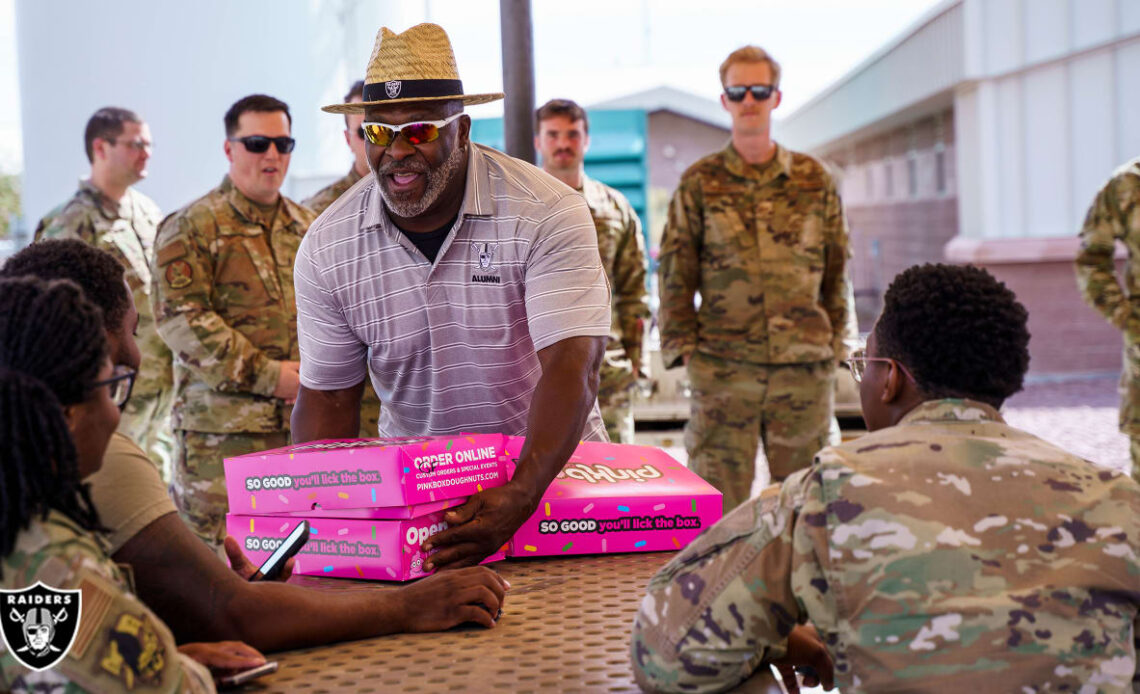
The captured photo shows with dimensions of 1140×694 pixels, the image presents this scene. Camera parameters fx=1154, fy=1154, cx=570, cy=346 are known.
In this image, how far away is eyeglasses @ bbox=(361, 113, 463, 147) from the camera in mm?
2688

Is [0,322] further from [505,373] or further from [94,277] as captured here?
[505,373]

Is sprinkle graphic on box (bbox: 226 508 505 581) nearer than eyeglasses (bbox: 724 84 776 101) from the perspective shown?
Yes

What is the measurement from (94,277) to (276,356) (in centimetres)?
282

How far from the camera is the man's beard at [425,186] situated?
8.97 ft

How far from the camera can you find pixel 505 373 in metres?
2.88

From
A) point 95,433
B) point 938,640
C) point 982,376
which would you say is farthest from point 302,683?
point 982,376

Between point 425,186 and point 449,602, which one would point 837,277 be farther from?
point 449,602

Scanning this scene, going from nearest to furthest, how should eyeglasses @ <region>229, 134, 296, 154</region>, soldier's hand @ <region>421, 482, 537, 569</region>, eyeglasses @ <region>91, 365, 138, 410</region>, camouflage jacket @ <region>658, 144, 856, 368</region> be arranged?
eyeglasses @ <region>91, 365, 138, 410</region>, soldier's hand @ <region>421, 482, 537, 569</region>, eyeglasses @ <region>229, 134, 296, 154</region>, camouflage jacket @ <region>658, 144, 856, 368</region>

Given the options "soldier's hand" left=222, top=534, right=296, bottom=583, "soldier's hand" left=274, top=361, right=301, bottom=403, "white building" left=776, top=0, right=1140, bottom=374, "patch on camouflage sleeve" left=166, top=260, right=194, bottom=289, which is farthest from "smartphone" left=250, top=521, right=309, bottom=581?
"white building" left=776, top=0, right=1140, bottom=374

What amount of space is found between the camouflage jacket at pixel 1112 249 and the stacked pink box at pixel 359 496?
4.32 meters

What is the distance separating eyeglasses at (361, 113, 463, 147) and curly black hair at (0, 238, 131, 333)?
0.80 m

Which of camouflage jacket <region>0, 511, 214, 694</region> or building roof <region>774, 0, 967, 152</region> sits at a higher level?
building roof <region>774, 0, 967, 152</region>

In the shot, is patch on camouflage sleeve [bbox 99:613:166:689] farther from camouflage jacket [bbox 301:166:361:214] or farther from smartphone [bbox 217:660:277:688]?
camouflage jacket [bbox 301:166:361:214]

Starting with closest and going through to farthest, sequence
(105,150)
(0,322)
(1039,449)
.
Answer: (0,322), (1039,449), (105,150)
